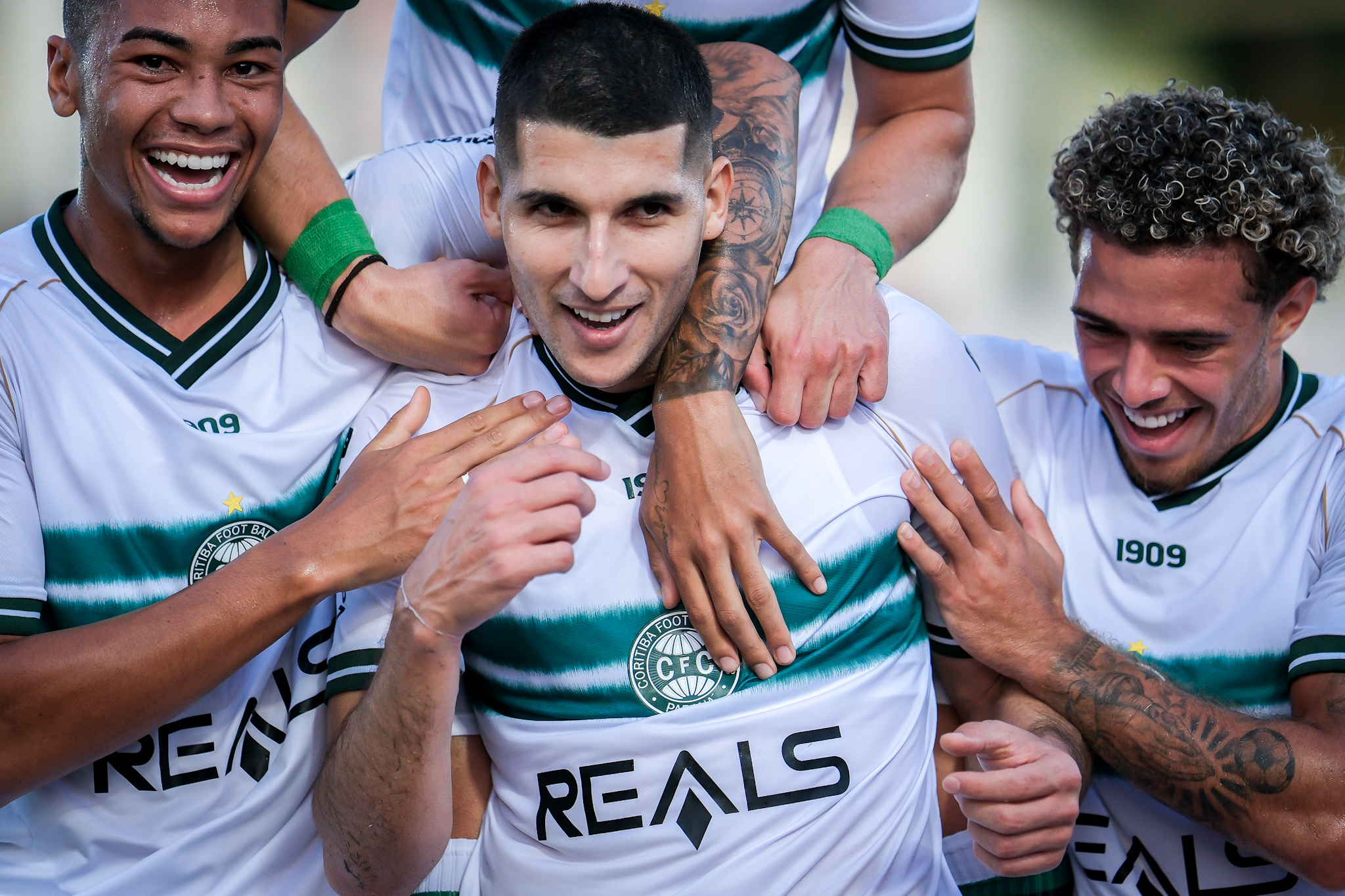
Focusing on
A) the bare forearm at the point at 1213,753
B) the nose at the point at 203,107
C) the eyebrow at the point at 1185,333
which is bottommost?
the bare forearm at the point at 1213,753

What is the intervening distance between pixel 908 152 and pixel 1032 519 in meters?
0.78

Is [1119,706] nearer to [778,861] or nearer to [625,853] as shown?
[778,861]

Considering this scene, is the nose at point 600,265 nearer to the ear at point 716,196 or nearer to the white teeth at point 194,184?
the ear at point 716,196

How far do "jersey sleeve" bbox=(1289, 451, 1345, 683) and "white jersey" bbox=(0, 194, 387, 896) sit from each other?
5.36 ft

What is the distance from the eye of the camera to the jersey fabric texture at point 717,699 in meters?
1.81

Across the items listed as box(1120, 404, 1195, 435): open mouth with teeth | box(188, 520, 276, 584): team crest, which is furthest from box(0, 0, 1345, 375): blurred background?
box(188, 520, 276, 584): team crest

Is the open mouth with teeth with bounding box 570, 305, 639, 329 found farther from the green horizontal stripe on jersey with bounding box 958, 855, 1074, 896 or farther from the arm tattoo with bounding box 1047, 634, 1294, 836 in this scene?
the green horizontal stripe on jersey with bounding box 958, 855, 1074, 896

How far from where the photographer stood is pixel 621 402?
200 cm

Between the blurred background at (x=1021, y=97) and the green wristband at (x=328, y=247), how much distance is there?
18.6 feet

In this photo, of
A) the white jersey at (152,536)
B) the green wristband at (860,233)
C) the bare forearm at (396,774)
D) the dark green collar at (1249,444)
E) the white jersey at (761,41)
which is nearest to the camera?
the bare forearm at (396,774)

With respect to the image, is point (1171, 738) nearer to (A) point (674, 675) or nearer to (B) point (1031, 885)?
(B) point (1031, 885)

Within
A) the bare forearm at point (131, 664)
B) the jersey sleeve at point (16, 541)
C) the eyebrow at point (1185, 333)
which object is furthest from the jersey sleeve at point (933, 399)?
the jersey sleeve at point (16, 541)

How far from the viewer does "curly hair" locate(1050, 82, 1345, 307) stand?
2.12 metres

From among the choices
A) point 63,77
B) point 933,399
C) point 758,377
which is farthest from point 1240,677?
point 63,77
